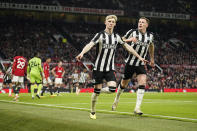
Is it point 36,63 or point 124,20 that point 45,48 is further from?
point 36,63

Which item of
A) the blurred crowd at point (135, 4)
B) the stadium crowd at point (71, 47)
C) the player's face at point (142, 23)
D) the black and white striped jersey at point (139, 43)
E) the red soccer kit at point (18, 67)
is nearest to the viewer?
the player's face at point (142, 23)

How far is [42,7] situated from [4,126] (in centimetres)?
3575

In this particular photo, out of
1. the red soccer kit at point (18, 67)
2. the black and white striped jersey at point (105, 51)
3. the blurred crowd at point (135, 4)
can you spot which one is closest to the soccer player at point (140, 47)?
the black and white striped jersey at point (105, 51)

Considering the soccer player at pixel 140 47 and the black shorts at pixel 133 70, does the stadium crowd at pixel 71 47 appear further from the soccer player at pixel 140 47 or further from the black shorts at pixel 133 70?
the soccer player at pixel 140 47

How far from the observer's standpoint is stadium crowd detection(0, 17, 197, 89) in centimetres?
3869

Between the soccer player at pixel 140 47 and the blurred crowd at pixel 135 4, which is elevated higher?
the blurred crowd at pixel 135 4

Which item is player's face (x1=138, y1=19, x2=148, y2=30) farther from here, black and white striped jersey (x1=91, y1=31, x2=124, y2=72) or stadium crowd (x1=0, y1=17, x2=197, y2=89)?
stadium crowd (x1=0, y1=17, x2=197, y2=89)

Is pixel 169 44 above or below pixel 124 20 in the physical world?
below

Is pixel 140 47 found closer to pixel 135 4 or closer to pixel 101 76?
pixel 101 76

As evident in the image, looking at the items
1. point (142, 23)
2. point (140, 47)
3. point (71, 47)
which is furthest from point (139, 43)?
point (71, 47)

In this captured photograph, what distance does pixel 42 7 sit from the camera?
4269 centimetres

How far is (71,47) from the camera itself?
1683 inches

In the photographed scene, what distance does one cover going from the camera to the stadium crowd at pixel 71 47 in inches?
1523

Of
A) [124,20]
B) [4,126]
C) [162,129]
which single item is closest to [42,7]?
[124,20]
